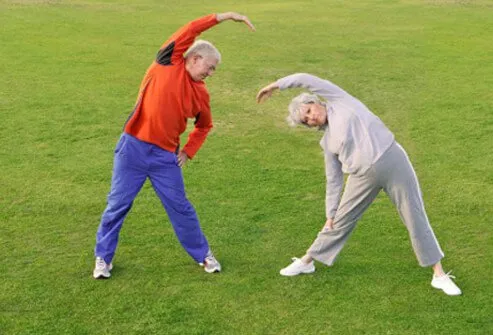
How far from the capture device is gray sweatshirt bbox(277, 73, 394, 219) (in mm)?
5695

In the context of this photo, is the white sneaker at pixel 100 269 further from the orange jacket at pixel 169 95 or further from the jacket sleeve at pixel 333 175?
the jacket sleeve at pixel 333 175

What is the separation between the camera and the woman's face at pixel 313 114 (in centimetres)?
567

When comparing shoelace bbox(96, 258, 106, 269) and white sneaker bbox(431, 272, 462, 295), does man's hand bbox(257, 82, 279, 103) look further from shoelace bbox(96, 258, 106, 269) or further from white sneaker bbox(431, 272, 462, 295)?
white sneaker bbox(431, 272, 462, 295)

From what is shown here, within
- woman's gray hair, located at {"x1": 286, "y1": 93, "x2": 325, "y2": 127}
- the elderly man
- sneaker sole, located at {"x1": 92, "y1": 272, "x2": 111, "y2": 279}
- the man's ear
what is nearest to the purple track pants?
the elderly man

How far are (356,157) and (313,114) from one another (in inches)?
17.3

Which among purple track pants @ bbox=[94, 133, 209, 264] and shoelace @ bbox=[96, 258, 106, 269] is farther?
shoelace @ bbox=[96, 258, 106, 269]

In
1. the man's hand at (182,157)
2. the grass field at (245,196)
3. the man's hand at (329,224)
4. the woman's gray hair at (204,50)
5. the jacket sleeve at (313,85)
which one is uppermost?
the woman's gray hair at (204,50)

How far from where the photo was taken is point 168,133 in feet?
19.9

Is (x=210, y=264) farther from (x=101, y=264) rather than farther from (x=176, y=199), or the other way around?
(x=101, y=264)

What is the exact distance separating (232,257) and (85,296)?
1328mm

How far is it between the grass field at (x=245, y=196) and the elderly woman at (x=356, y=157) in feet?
1.87

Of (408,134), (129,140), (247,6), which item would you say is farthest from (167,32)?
(129,140)

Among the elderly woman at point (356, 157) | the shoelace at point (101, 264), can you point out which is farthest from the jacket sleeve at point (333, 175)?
the shoelace at point (101, 264)

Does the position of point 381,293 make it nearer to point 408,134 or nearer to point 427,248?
point 427,248
